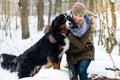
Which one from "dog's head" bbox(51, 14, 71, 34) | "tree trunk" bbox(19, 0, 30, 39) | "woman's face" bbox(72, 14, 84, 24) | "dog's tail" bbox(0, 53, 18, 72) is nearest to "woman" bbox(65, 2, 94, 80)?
"woman's face" bbox(72, 14, 84, 24)

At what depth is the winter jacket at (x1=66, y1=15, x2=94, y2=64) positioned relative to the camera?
546cm

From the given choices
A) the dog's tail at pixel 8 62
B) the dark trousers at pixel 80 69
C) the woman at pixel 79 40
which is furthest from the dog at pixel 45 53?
the dark trousers at pixel 80 69

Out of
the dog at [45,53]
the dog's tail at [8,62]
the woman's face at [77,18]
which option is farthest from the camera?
the dog's tail at [8,62]

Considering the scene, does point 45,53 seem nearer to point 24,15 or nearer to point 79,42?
point 79,42

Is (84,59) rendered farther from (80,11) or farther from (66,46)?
(80,11)

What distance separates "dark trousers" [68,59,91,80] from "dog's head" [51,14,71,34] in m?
0.67

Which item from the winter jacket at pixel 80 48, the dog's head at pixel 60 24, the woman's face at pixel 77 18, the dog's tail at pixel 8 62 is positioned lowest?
the dog's tail at pixel 8 62

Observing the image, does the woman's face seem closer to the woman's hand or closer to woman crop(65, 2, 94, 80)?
woman crop(65, 2, 94, 80)

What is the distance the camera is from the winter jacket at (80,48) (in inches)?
215

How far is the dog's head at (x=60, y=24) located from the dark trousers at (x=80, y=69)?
2.19ft

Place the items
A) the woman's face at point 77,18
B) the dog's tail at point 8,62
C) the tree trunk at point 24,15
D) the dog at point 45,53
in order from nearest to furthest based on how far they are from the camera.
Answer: the woman's face at point 77,18
the dog at point 45,53
the dog's tail at point 8,62
the tree trunk at point 24,15

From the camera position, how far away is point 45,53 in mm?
5832

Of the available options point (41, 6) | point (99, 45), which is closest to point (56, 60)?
point (99, 45)

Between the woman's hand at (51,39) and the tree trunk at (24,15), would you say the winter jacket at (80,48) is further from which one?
the tree trunk at (24,15)
